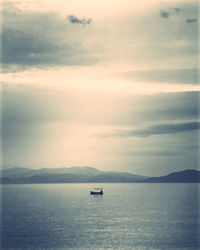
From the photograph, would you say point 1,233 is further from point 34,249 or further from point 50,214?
point 50,214

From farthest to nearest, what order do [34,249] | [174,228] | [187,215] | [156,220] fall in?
1. [187,215]
2. [156,220]
3. [174,228]
4. [34,249]

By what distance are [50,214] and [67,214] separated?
6445mm

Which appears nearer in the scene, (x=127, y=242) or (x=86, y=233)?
(x=127, y=242)

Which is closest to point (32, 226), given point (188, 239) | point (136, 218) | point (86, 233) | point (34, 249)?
point (86, 233)

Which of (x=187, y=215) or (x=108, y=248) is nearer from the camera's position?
(x=108, y=248)

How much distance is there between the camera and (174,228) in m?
102

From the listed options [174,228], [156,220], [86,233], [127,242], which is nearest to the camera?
[127,242]

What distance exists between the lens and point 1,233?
311ft

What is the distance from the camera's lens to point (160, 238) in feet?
289

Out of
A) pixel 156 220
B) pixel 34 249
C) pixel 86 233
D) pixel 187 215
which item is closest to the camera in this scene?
pixel 34 249

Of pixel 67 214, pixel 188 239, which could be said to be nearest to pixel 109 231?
→ pixel 188 239

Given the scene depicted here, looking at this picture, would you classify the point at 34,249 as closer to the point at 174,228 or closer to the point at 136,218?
the point at 174,228

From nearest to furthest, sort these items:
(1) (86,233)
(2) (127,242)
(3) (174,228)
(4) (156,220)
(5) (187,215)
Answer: (2) (127,242) < (1) (86,233) < (3) (174,228) < (4) (156,220) < (5) (187,215)

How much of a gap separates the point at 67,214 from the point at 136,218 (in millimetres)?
28412
